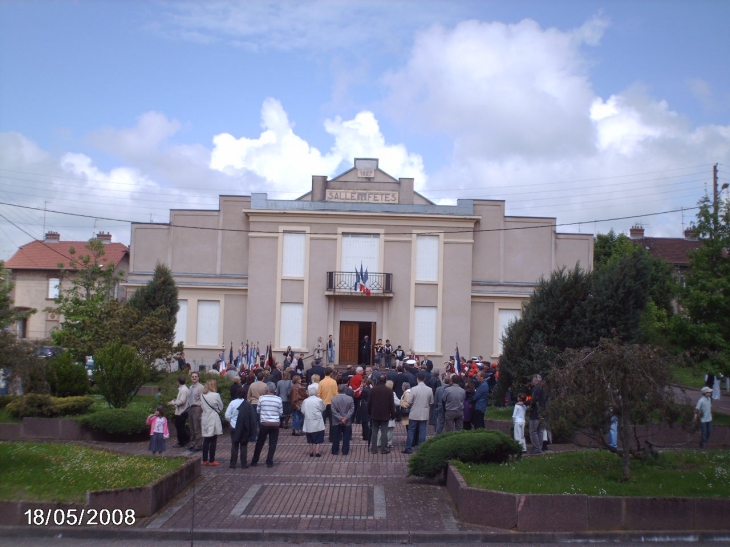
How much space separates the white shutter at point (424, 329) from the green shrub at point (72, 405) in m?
20.1

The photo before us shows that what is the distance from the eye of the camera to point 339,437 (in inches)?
646

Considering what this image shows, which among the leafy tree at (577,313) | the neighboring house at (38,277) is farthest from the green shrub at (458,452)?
the neighboring house at (38,277)

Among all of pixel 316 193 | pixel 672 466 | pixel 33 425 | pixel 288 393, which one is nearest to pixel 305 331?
pixel 316 193

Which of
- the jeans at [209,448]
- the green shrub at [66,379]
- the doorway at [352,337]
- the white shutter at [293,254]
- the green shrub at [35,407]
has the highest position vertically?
the white shutter at [293,254]

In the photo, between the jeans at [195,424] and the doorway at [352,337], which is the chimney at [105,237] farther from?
the jeans at [195,424]

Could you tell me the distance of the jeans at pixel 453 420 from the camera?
54.1 feet

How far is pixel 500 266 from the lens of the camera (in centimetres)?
3794

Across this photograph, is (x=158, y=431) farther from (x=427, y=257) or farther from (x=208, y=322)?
(x=427, y=257)

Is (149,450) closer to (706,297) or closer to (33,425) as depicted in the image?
(33,425)

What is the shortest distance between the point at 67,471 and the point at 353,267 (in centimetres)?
2581

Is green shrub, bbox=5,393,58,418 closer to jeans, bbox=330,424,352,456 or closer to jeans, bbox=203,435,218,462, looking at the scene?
jeans, bbox=203,435,218,462

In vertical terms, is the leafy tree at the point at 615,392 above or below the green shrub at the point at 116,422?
above
